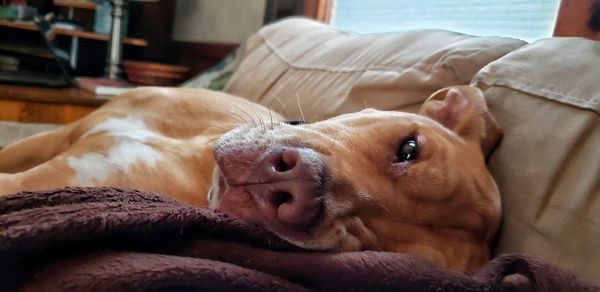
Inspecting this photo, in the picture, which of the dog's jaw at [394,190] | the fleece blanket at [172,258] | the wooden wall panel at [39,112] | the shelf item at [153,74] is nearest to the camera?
the fleece blanket at [172,258]

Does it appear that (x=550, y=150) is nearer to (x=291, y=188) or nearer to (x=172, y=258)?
(x=291, y=188)

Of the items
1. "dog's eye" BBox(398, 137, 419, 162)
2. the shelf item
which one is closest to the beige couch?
"dog's eye" BBox(398, 137, 419, 162)

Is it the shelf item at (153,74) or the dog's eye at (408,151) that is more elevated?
the dog's eye at (408,151)

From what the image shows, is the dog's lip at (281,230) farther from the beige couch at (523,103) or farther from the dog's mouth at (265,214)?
the beige couch at (523,103)

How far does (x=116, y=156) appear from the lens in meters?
1.38

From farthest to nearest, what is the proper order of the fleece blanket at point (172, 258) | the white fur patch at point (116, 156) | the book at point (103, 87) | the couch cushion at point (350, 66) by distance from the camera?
the book at point (103, 87) < the couch cushion at point (350, 66) < the white fur patch at point (116, 156) < the fleece blanket at point (172, 258)

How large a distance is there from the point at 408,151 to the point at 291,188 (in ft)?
1.18

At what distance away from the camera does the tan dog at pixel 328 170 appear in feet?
2.72

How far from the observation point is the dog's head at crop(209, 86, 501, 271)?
2.67ft

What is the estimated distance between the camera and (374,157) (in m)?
1.03

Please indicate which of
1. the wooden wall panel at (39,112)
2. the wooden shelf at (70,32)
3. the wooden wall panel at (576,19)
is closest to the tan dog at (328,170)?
the wooden wall panel at (576,19)

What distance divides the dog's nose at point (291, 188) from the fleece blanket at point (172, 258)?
4cm

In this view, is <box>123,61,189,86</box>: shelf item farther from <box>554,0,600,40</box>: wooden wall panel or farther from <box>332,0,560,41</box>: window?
<box>554,0,600,40</box>: wooden wall panel

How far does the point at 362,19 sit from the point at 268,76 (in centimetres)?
78
